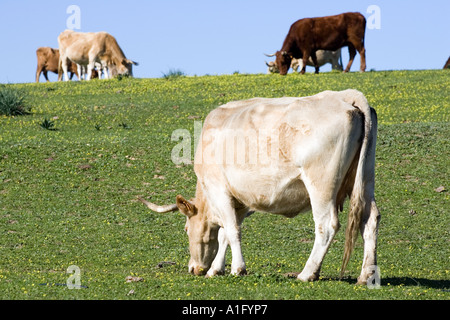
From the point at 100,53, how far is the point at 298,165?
33.8 metres

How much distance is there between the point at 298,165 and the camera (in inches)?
409

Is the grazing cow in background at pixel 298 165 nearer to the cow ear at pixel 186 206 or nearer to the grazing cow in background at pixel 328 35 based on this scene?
the cow ear at pixel 186 206

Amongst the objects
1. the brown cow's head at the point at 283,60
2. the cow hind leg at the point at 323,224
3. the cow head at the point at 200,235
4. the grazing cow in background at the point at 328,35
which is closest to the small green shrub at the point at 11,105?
the brown cow's head at the point at 283,60

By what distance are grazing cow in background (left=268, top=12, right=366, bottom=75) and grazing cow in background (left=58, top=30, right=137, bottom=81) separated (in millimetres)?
9079

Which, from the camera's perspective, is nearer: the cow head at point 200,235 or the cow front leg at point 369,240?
the cow front leg at point 369,240

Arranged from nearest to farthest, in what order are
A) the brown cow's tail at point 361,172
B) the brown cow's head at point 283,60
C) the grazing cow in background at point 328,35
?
the brown cow's tail at point 361,172 < the grazing cow in background at point 328,35 < the brown cow's head at point 283,60

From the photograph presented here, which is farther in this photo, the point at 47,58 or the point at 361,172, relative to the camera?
the point at 47,58

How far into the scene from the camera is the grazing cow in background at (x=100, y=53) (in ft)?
140

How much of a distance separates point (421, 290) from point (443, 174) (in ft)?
34.2

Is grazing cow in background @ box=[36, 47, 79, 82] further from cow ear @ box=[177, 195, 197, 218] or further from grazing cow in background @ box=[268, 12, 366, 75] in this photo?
cow ear @ box=[177, 195, 197, 218]

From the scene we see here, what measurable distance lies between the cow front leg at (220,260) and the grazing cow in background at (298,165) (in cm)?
2

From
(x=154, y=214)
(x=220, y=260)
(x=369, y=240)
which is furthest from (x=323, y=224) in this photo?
(x=154, y=214)

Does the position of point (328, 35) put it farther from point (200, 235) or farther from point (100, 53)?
point (200, 235)

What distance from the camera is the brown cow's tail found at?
10367 millimetres
